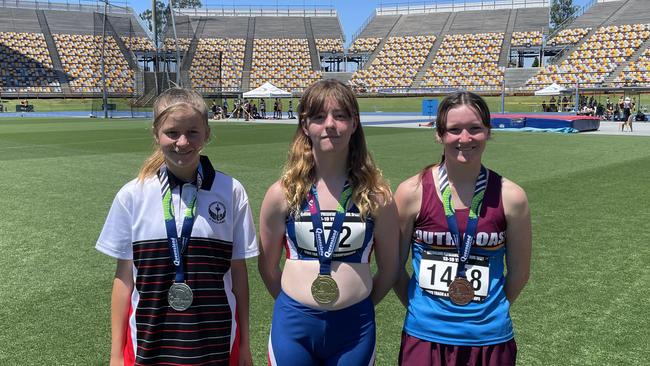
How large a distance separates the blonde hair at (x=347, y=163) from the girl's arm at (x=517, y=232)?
552 millimetres

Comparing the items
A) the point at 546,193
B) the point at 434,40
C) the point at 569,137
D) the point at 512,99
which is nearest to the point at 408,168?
the point at 546,193

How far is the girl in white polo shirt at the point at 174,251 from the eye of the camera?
232 centimetres

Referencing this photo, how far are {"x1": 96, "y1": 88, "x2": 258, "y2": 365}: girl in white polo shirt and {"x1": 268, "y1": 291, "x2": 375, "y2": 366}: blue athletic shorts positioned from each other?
29 centimetres

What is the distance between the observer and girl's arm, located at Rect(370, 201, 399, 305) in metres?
2.46

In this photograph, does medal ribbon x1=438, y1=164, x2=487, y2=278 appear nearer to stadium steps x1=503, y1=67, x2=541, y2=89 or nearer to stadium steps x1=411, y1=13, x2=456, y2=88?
stadium steps x1=503, y1=67, x2=541, y2=89

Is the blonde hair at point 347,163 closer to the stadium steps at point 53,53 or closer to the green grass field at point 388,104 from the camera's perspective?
the green grass field at point 388,104

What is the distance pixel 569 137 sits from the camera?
72.6 feet

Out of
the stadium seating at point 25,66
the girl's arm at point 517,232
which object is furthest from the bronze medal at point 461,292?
the stadium seating at point 25,66

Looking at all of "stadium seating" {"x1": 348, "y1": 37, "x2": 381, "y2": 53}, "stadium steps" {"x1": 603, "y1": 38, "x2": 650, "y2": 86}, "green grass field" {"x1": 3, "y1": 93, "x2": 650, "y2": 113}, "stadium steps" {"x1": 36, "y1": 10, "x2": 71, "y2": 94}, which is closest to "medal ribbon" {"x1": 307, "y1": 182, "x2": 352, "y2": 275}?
"green grass field" {"x1": 3, "y1": 93, "x2": 650, "y2": 113}

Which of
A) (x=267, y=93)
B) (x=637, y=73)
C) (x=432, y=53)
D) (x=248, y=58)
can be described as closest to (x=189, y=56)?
(x=248, y=58)

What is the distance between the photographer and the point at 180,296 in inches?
90.6

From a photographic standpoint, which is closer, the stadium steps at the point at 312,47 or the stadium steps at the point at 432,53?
the stadium steps at the point at 432,53

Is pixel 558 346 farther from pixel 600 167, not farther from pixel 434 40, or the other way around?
pixel 434 40

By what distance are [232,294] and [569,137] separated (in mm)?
22532
